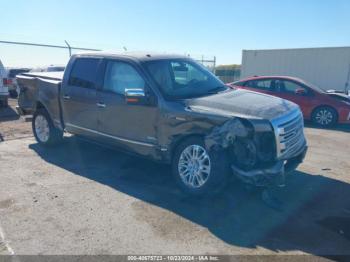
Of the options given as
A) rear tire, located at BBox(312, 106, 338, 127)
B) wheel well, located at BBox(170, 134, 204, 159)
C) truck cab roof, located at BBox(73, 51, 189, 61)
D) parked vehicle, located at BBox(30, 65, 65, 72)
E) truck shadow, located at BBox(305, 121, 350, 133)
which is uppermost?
truck cab roof, located at BBox(73, 51, 189, 61)

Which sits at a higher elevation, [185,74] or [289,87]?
[185,74]

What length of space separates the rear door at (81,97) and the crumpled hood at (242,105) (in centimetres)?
198

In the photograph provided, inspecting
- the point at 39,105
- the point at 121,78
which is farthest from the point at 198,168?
the point at 39,105

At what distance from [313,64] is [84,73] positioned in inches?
573

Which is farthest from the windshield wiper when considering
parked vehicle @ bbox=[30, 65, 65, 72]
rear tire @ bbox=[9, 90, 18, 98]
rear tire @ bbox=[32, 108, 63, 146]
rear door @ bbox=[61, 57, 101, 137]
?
rear tire @ bbox=[9, 90, 18, 98]

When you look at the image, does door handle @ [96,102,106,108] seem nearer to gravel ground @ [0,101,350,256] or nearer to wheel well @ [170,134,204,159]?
gravel ground @ [0,101,350,256]

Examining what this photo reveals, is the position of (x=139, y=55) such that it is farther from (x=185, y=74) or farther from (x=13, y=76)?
(x=13, y=76)

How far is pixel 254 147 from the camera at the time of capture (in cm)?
398

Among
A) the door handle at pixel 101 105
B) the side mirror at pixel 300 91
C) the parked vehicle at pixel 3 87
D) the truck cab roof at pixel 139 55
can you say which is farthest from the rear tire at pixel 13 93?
the side mirror at pixel 300 91

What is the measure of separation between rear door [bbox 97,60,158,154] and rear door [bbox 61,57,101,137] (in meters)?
0.23

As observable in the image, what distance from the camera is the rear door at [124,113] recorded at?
15.8 ft

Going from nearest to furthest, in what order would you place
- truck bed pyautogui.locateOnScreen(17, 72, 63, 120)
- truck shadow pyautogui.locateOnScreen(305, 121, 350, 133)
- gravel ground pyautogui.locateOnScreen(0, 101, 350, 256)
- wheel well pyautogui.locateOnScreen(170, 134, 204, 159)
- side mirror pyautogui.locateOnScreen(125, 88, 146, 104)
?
gravel ground pyautogui.locateOnScreen(0, 101, 350, 256) < wheel well pyautogui.locateOnScreen(170, 134, 204, 159) < side mirror pyautogui.locateOnScreen(125, 88, 146, 104) < truck bed pyautogui.locateOnScreen(17, 72, 63, 120) < truck shadow pyautogui.locateOnScreen(305, 121, 350, 133)

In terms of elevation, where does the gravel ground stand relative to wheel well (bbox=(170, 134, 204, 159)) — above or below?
below

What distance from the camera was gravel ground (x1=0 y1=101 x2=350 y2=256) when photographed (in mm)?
3303
